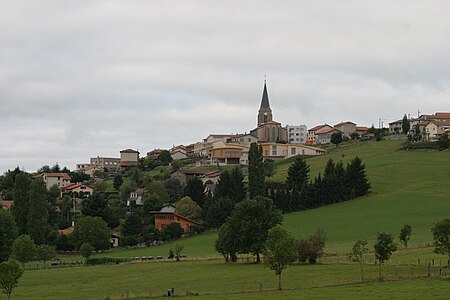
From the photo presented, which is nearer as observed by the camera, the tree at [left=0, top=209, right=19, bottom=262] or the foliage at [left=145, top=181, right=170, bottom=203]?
the tree at [left=0, top=209, right=19, bottom=262]

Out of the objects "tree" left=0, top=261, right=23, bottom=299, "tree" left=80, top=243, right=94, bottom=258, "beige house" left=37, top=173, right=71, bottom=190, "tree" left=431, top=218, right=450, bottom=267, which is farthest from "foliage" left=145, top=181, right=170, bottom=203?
"tree" left=0, top=261, right=23, bottom=299

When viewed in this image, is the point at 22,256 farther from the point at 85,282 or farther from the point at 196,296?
the point at 196,296

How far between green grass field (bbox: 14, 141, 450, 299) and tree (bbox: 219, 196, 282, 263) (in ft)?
12.8

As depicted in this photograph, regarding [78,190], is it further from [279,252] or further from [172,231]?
[279,252]

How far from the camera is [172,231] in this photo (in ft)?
376

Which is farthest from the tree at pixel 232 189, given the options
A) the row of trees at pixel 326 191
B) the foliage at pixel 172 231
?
the foliage at pixel 172 231

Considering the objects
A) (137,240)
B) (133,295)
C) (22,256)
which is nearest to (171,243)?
(137,240)

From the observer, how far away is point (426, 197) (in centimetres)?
11275

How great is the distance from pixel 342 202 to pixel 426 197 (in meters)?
14.3

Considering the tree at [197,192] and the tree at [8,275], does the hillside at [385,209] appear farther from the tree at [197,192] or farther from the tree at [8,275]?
the tree at [8,275]

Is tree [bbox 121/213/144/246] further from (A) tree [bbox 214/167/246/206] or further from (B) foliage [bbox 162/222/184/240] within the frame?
(A) tree [bbox 214/167/246/206]

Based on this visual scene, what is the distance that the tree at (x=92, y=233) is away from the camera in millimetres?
108250

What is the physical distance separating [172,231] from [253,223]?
3527 cm

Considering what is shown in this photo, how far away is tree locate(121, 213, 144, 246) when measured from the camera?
115 m
